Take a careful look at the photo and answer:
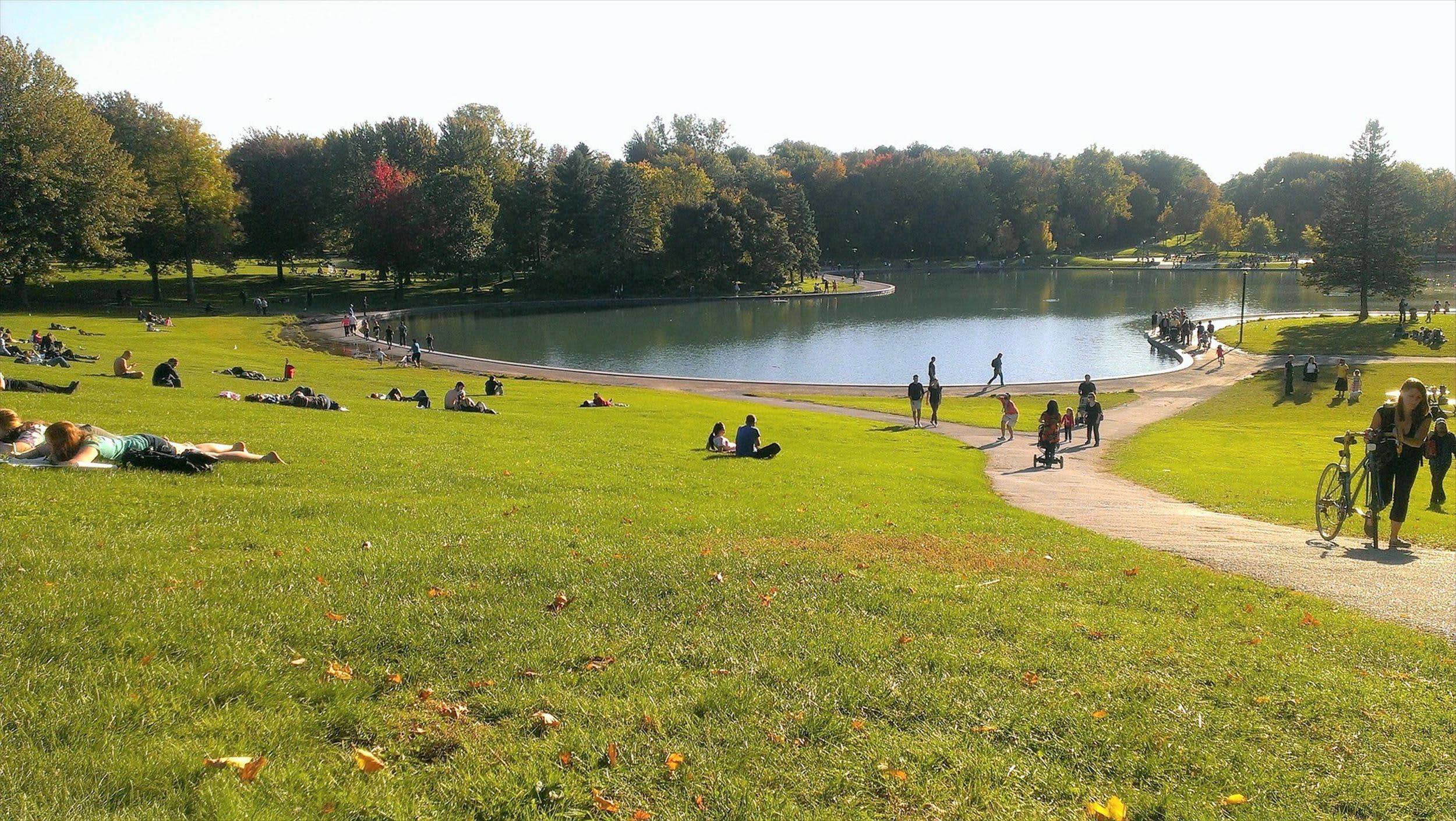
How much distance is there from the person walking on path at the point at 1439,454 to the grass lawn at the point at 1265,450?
13.6 inches

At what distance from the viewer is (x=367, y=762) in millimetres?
4867

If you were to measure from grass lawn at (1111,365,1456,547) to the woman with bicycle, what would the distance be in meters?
1.45

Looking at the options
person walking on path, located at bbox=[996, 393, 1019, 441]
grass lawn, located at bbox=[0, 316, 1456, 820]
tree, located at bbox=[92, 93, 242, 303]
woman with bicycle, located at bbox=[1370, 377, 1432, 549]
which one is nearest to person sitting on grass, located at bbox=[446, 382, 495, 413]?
grass lawn, located at bbox=[0, 316, 1456, 820]

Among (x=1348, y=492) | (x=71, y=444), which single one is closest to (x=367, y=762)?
(x=71, y=444)

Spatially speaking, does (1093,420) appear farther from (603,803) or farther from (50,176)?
(50,176)

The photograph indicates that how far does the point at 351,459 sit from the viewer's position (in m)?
13.5

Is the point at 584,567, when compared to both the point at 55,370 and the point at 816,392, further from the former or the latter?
the point at 816,392

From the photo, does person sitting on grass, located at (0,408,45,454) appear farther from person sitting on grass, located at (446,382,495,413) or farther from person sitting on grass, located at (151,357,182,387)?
person sitting on grass, located at (151,357,182,387)

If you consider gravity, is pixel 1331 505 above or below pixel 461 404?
below

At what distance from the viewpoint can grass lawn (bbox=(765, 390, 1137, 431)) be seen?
33281mm

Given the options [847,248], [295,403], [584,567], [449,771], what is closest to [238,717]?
[449,771]

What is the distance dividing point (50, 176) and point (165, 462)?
53.3 m

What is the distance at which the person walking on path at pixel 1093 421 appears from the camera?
87.1ft

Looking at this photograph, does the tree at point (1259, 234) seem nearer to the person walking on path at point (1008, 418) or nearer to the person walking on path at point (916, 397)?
the person walking on path at point (916, 397)
